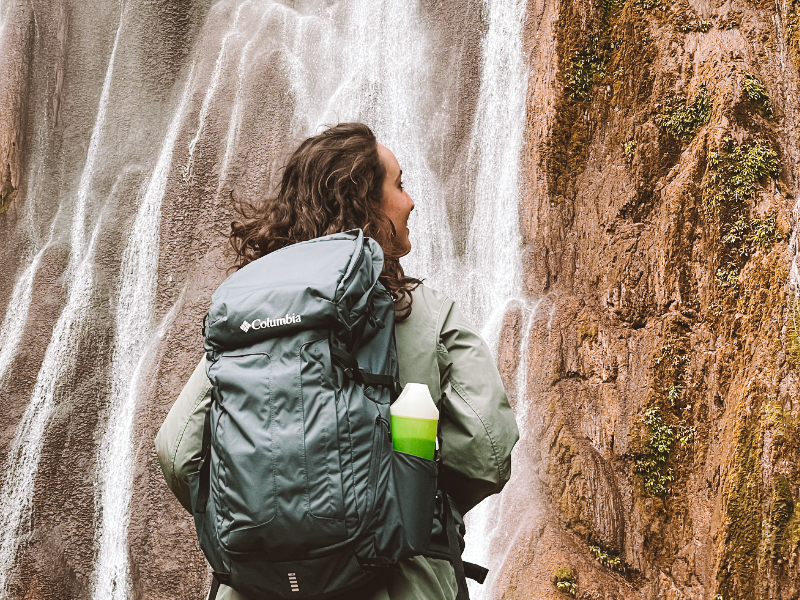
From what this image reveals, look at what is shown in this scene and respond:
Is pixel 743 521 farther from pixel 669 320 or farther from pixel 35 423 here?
pixel 35 423

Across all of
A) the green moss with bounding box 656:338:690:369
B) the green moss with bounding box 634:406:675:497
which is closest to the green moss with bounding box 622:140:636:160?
the green moss with bounding box 656:338:690:369

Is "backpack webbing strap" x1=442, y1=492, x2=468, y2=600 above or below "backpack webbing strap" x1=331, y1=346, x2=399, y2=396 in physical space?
below

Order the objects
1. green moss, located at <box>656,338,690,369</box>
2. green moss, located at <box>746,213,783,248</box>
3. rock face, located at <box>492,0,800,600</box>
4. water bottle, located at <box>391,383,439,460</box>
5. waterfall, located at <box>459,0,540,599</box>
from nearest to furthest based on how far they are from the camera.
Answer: water bottle, located at <box>391,383,439,460</box> → rock face, located at <box>492,0,800,600</box> → green moss, located at <box>746,213,783,248</box> → green moss, located at <box>656,338,690,369</box> → waterfall, located at <box>459,0,540,599</box>

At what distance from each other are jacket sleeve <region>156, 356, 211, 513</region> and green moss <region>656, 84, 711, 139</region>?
577 cm

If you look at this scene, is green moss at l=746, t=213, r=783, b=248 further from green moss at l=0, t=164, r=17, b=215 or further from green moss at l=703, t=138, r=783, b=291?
green moss at l=0, t=164, r=17, b=215

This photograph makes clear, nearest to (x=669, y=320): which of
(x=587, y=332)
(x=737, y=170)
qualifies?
(x=587, y=332)

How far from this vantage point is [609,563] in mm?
6027

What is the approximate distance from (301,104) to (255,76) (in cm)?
67

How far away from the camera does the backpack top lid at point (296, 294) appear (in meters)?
1.74

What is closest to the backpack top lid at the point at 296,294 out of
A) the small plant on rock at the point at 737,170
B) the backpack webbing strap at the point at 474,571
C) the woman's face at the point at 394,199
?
the woman's face at the point at 394,199

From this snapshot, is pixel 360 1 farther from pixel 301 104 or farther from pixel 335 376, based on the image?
pixel 335 376

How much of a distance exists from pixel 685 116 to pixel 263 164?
437 cm

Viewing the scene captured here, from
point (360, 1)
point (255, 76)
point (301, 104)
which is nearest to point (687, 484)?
point (301, 104)

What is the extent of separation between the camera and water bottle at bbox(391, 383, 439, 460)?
1.74 m
